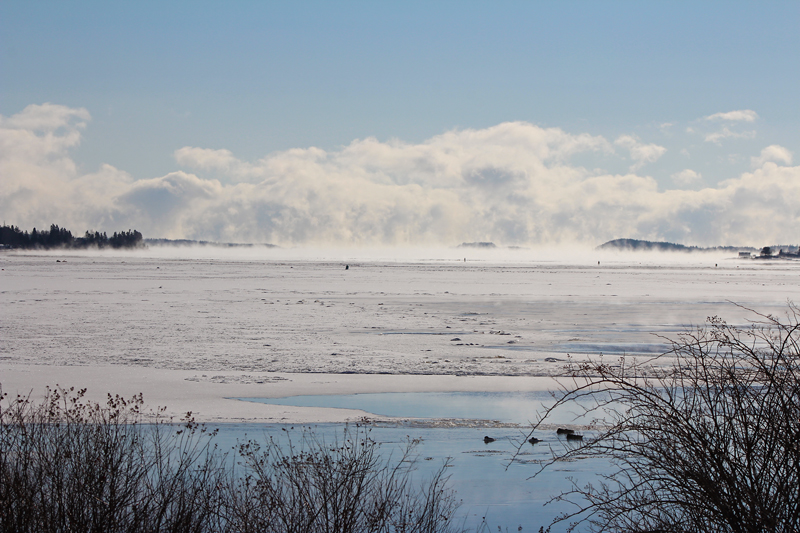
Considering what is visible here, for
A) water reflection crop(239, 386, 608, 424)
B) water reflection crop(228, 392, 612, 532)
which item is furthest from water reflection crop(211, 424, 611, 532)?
water reflection crop(239, 386, 608, 424)

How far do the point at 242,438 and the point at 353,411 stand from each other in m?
3.18

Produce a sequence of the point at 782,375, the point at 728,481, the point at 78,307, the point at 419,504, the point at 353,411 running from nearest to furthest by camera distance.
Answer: the point at 728,481 → the point at 782,375 → the point at 419,504 → the point at 353,411 → the point at 78,307

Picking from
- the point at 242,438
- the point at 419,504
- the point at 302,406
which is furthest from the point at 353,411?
the point at 419,504

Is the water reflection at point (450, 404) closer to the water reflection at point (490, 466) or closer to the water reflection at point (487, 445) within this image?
the water reflection at point (487, 445)

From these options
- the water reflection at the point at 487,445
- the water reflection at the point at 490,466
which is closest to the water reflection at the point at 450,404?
the water reflection at the point at 487,445

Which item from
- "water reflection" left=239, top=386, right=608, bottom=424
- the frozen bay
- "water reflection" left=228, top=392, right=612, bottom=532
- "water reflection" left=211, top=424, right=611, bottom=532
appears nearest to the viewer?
"water reflection" left=211, top=424, right=611, bottom=532

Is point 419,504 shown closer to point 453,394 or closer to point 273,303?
point 453,394

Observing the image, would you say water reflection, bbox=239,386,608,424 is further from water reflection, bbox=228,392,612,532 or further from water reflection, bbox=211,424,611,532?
water reflection, bbox=211,424,611,532

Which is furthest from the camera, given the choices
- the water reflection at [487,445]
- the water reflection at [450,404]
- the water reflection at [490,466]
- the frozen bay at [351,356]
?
the water reflection at [450,404]

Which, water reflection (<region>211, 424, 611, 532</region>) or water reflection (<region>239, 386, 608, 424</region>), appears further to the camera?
water reflection (<region>239, 386, 608, 424</region>)

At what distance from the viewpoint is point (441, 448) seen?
11945 mm

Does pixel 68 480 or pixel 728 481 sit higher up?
pixel 728 481

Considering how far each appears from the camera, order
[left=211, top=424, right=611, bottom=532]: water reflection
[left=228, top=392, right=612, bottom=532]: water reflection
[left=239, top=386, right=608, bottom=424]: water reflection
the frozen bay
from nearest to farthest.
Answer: [left=211, top=424, right=611, bottom=532]: water reflection → [left=228, top=392, right=612, bottom=532]: water reflection → the frozen bay → [left=239, top=386, right=608, bottom=424]: water reflection

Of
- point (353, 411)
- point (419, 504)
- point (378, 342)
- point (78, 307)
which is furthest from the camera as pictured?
point (78, 307)
